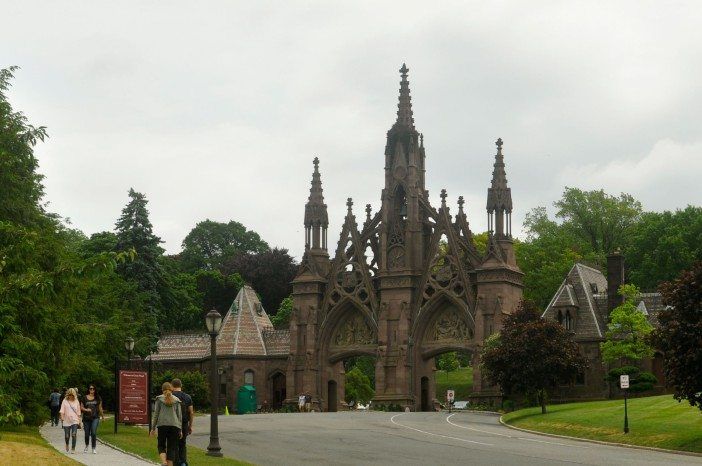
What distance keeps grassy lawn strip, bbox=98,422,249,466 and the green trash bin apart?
33.5 m

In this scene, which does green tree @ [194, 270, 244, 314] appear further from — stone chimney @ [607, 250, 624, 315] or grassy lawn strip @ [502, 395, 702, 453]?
grassy lawn strip @ [502, 395, 702, 453]

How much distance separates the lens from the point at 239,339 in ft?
264

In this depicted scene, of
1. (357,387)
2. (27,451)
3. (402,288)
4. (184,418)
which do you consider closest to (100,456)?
(27,451)

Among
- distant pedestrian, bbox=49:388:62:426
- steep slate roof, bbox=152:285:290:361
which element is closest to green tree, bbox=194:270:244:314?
steep slate roof, bbox=152:285:290:361

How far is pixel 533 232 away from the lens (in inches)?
4473

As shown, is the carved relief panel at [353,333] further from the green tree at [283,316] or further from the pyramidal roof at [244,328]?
the green tree at [283,316]

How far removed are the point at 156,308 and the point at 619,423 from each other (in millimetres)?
41507

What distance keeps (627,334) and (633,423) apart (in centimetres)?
2588

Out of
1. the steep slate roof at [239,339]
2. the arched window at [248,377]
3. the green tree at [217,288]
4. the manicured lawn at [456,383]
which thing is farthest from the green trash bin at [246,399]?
the green tree at [217,288]

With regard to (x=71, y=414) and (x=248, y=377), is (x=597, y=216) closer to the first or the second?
(x=248, y=377)

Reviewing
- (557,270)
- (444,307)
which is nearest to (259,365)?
(444,307)

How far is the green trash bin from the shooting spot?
77.5 metres

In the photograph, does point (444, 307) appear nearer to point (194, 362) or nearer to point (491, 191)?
point (491, 191)

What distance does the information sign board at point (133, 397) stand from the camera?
3672 centimetres
